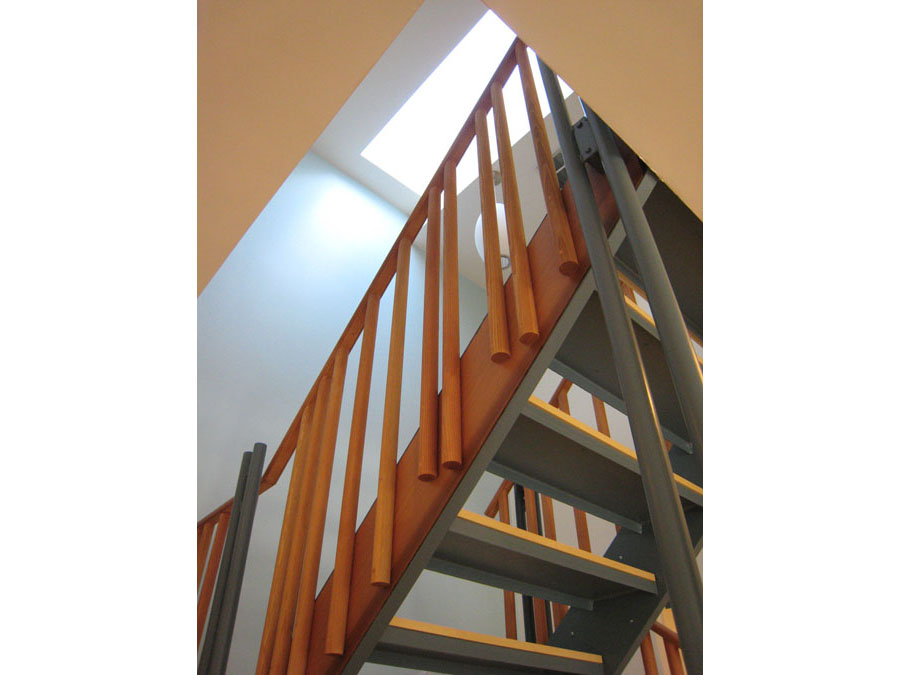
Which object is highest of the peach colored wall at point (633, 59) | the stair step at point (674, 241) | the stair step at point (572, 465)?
the stair step at point (674, 241)

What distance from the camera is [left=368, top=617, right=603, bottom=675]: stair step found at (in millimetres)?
1654

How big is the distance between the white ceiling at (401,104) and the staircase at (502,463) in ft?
8.20

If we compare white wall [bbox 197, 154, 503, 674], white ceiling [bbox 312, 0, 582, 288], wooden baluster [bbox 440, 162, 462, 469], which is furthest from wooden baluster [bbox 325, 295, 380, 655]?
white ceiling [bbox 312, 0, 582, 288]

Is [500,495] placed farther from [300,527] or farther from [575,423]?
[575,423]

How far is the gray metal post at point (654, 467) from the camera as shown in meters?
0.82

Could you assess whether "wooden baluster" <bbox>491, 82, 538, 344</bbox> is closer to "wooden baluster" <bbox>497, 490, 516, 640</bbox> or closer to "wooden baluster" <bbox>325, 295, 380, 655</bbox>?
"wooden baluster" <bbox>325, 295, 380, 655</bbox>

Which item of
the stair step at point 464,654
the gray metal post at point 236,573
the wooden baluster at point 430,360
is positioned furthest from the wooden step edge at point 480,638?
the gray metal post at point 236,573

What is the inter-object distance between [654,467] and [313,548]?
4.09 ft

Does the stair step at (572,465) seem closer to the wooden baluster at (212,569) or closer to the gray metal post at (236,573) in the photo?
the gray metal post at (236,573)

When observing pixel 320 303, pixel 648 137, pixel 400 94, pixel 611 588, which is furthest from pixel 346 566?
pixel 400 94

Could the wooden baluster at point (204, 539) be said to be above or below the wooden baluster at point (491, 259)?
below

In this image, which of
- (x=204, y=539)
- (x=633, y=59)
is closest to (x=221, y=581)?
(x=204, y=539)

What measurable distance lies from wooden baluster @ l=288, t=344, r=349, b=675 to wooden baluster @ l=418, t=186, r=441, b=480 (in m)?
0.38
